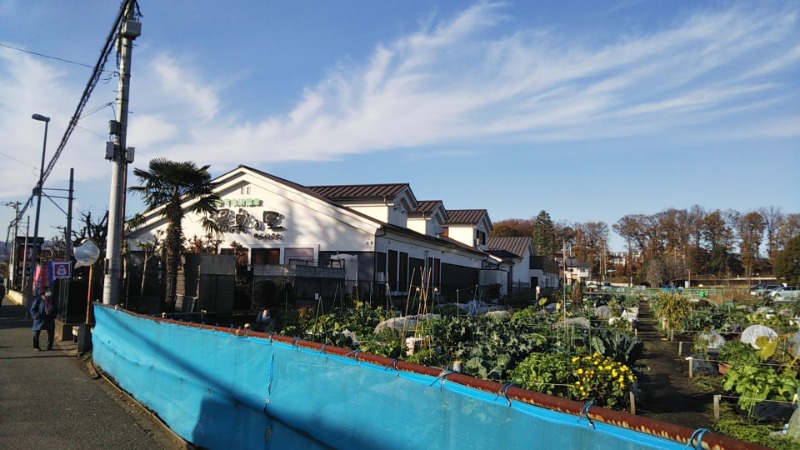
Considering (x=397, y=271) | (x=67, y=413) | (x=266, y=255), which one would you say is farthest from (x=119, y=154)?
(x=397, y=271)

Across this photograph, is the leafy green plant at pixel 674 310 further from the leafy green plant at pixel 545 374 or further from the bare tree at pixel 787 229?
the bare tree at pixel 787 229

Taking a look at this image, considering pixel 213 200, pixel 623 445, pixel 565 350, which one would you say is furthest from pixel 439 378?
pixel 213 200

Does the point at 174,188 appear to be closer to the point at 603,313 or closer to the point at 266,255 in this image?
the point at 266,255

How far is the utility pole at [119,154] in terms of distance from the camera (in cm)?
1243

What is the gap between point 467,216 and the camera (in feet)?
139

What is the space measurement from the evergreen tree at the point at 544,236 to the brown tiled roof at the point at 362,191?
7321 cm

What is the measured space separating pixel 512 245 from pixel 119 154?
4634cm

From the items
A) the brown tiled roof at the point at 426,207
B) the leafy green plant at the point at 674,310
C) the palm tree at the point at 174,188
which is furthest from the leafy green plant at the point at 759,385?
the brown tiled roof at the point at 426,207

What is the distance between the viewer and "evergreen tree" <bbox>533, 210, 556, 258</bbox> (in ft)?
328

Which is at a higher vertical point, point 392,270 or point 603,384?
point 392,270

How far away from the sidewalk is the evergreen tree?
93.2m

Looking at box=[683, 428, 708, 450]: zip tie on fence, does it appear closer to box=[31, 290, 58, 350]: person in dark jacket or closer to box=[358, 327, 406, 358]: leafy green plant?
box=[358, 327, 406, 358]: leafy green plant

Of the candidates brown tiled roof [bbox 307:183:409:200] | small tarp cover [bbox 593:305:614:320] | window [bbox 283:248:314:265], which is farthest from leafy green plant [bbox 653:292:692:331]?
brown tiled roof [bbox 307:183:409:200]

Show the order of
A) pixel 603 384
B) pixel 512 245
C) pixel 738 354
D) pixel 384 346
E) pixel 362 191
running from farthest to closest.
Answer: pixel 512 245 < pixel 362 191 < pixel 738 354 < pixel 384 346 < pixel 603 384
